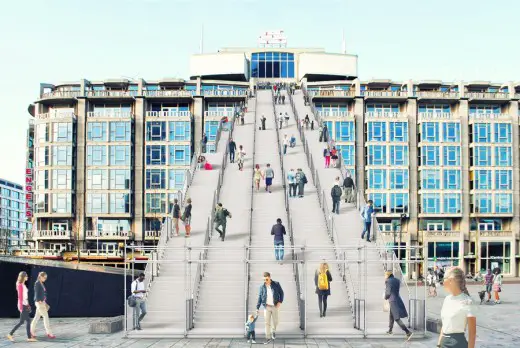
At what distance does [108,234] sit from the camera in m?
87.7

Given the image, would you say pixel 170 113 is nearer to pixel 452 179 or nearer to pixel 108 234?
pixel 108 234

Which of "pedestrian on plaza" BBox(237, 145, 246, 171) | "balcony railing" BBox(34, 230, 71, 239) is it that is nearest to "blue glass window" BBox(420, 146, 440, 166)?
"balcony railing" BBox(34, 230, 71, 239)

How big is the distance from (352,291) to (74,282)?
38.9 ft

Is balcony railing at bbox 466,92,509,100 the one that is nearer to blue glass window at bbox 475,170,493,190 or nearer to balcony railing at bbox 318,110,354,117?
blue glass window at bbox 475,170,493,190

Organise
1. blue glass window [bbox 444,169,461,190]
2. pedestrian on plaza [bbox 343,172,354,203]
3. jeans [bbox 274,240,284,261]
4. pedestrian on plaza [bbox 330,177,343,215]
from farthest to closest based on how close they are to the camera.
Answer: blue glass window [bbox 444,169,461,190] → pedestrian on plaza [bbox 343,172,354,203] → pedestrian on plaza [bbox 330,177,343,215] → jeans [bbox 274,240,284,261]

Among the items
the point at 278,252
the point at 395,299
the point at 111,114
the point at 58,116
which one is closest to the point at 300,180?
the point at 278,252

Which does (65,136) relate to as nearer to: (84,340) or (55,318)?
(55,318)

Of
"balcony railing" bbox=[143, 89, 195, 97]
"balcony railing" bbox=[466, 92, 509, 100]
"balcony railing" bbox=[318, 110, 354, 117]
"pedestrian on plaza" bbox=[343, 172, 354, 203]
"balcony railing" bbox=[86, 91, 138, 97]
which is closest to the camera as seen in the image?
"pedestrian on plaza" bbox=[343, 172, 354, 203]

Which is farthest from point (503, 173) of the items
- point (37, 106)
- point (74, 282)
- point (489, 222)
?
Answer: point (74, 282)

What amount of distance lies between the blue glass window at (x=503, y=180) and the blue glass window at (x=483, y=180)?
32.1 inches

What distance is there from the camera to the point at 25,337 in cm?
2153

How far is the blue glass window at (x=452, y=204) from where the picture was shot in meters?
88.5

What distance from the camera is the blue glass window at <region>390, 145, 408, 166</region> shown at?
3531 inches

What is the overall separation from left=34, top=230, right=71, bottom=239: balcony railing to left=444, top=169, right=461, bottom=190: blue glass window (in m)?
44.4
